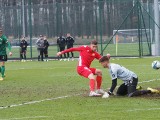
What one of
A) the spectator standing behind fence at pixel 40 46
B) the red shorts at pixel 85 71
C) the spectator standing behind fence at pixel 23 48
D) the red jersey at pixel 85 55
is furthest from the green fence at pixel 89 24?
the red shorts at pixel 85 71

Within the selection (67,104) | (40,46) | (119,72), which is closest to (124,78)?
(119,72)

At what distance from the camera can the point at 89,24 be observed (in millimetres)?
45750

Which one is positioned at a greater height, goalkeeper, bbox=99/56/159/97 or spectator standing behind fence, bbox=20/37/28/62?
goalkeeper, bbox=99/56/159/97

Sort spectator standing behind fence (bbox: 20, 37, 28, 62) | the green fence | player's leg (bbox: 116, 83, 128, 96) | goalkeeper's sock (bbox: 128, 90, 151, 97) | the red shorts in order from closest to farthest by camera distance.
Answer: goalkeeper's sock (bbox: 128, 90, 151, 97) < player's leg (bbox: 116, 83, 128, 96) < the red shorts < the green fence < spectator standing behind fence (bbox: 20, 37, 28, 62)

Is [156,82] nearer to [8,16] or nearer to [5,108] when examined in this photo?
[5,108]

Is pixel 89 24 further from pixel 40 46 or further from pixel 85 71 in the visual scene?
pixel 85 71

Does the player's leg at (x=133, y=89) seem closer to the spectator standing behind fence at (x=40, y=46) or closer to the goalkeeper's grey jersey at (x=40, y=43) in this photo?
the spectator standing behind fence at (x=40, y=46)

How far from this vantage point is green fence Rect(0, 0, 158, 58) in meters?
42.2

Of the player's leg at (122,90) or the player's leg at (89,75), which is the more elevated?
the player's leg at (89,75)

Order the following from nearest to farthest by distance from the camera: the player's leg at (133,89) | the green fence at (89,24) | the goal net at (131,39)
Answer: the player's leg at (133,89)
the goal net at (131,39)
the green fence at (89,24)

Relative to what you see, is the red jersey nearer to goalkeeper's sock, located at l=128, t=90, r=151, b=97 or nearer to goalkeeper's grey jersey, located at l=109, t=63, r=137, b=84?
goalkeeper's grey jersey, located at l=109, t=63, r=137, b=84

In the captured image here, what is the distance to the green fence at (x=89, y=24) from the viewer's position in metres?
42.2

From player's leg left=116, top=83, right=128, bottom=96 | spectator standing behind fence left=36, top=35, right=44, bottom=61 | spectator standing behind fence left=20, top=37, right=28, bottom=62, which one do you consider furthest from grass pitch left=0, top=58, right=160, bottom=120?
spectator standing behind fence left=20, top=37, right=28, bottom=62

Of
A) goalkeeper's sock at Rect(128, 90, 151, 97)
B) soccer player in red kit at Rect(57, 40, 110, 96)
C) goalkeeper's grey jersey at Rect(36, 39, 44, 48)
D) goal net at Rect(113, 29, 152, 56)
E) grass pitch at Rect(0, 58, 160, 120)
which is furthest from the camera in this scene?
goalkeeper's grey jersey at Rect(36, 39, 44, 48)
